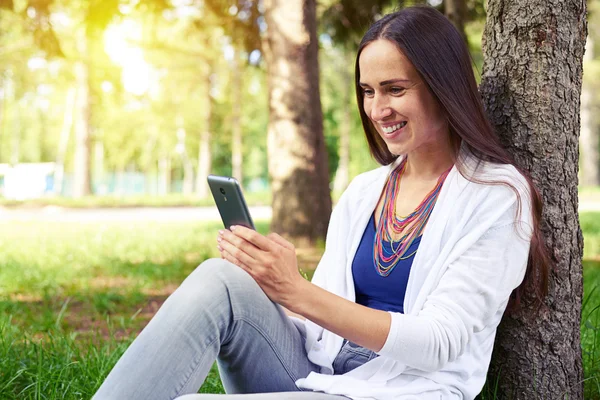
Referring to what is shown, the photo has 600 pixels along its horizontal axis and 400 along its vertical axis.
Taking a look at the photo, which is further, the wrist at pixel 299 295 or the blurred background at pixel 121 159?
the blurred background at pixel 121 159

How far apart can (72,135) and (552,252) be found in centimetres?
4429

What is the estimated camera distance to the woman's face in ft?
6.76

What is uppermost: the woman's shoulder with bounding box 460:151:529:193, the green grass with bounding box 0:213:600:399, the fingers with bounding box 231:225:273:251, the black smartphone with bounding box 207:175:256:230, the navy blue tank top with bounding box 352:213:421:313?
the woman's shoulder with bounding box 460:151:529:193

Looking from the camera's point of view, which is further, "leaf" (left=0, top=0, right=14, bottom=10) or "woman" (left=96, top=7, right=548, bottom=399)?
"leaf" (left=0, top=0, right=14, bottom=10)

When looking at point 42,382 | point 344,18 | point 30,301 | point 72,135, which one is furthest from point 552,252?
point 72,135

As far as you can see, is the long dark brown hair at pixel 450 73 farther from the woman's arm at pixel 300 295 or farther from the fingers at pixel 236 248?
the fingers at pixel 236 248

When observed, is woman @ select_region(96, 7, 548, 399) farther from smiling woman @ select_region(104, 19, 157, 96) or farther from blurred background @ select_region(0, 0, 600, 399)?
smiling woman @ select_region(104, 19, 157, 96)

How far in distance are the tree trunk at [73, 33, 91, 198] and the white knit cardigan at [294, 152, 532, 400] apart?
20.2 meters

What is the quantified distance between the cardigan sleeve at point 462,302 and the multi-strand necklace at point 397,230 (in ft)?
0.69

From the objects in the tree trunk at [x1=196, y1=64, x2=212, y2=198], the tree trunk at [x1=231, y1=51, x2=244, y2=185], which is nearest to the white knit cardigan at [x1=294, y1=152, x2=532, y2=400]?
the tree trunk at [x1=231, y1=51, x2=244, y2=185]

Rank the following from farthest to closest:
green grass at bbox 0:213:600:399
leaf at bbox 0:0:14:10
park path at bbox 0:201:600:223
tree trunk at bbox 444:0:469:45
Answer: park path at bbox 0:201:600:223, leaf at bbox 0:0:14:10, tree trunk at bbox 444:0:469:45, green grass at bbox 0:213:600:399

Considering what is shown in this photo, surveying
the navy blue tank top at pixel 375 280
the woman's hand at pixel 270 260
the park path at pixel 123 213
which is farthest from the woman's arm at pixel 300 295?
the park path at pixel 123 213

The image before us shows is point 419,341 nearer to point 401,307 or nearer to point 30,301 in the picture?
point 401,307

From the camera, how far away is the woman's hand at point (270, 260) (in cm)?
185
